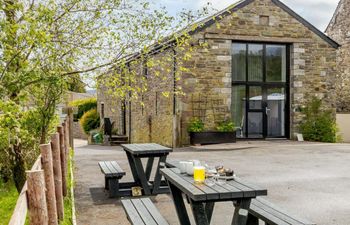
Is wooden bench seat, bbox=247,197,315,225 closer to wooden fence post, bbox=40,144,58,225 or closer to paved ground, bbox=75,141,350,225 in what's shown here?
paved ground, bbox=75,141,350,225

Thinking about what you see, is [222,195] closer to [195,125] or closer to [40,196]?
[40,196]

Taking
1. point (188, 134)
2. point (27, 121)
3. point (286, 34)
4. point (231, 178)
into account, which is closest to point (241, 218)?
point (231, 178)

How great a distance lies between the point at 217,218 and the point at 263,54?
11365mm

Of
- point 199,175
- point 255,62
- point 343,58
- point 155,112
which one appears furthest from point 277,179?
point 343,58

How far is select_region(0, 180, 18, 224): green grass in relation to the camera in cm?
675

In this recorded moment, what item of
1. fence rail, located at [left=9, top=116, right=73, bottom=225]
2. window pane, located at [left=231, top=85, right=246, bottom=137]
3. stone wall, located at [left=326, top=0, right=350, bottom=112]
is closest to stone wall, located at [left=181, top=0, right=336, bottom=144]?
window pane, located at [left=231, top=85, right=246, bottom=137]

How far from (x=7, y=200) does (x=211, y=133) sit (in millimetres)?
7884

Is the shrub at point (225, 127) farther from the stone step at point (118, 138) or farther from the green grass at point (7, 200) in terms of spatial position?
the stone step at point (118, 138)

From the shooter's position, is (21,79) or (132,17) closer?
(21,79)

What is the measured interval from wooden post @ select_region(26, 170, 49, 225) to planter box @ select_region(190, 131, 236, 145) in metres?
11.2

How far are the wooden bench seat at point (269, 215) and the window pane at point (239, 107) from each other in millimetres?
11122

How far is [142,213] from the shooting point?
4.14m

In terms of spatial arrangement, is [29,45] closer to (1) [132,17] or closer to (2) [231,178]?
(1) [132,17]

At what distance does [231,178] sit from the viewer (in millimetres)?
4012
